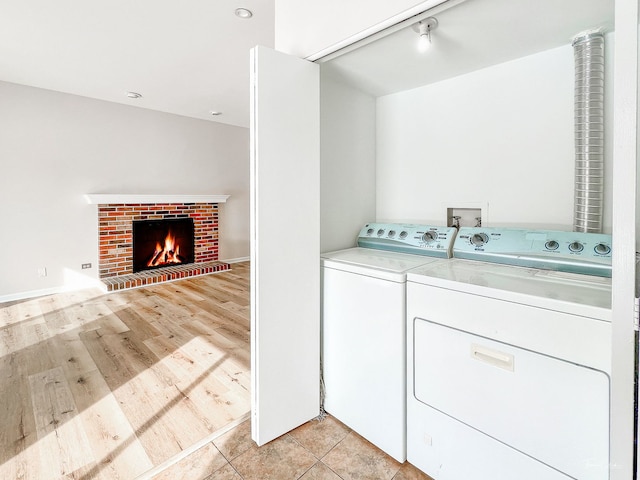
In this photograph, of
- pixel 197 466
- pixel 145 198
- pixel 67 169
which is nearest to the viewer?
pixel 197 466

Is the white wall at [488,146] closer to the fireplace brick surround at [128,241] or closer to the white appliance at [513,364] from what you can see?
the white appliance at [513,364]

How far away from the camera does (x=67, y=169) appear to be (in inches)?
173

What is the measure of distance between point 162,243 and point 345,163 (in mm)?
4324

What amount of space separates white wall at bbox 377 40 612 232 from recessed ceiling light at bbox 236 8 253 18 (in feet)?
4.15

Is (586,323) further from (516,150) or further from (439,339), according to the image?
(516,150)

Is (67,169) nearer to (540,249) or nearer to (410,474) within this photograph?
(410,474)

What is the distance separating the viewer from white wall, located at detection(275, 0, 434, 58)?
4.37 ft

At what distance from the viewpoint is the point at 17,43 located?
2.99 meters

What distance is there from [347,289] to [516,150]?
1.20 meters

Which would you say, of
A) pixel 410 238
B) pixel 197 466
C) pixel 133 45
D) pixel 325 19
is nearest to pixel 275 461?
pixel 197 466

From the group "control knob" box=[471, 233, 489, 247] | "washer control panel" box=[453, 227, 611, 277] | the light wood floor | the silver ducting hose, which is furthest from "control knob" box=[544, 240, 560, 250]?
the light wood floor

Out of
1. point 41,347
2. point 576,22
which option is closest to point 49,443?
point 41,347

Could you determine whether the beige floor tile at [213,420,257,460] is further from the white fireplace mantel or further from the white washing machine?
the white fireplace mantel

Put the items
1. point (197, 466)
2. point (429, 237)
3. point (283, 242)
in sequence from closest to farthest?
point (197, 466), point (283, 242), point (429, 237)
